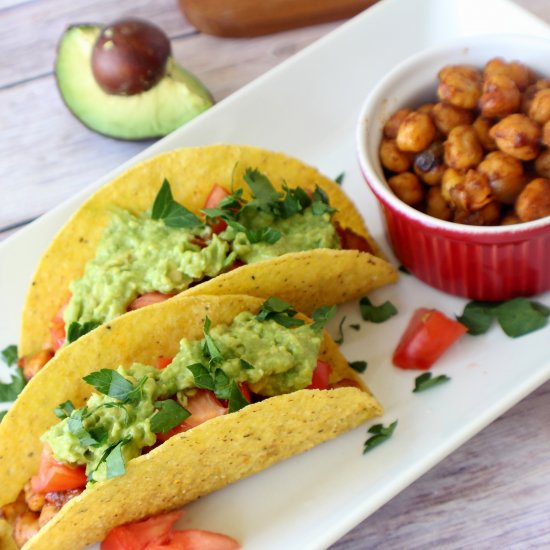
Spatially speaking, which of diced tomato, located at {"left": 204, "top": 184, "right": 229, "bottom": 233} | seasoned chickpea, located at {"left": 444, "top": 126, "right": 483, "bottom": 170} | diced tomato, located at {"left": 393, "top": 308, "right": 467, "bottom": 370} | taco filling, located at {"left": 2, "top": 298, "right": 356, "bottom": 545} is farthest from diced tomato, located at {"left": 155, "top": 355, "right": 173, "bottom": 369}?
seasoned chickpea, located at {"left": 444, "top": 126, "right": 483, "bottom": 170}

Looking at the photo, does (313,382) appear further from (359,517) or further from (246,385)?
(359,517)

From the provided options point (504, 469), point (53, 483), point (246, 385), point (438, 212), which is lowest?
point (504, 469)

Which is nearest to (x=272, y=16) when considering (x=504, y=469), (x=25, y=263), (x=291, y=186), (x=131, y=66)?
(x=131, y=66)

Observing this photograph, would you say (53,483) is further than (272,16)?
No

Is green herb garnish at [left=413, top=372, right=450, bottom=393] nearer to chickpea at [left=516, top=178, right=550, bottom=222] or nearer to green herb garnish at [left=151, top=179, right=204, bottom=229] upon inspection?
chickpea at [left=516, top=178, right=550, bottom=222]

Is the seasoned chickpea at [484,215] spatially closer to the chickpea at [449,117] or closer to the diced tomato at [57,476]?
the chickpea at [449,117]

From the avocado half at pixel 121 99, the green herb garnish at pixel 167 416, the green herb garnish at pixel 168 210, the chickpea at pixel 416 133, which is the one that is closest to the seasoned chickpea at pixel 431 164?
the chickpea at pixel 416 133
